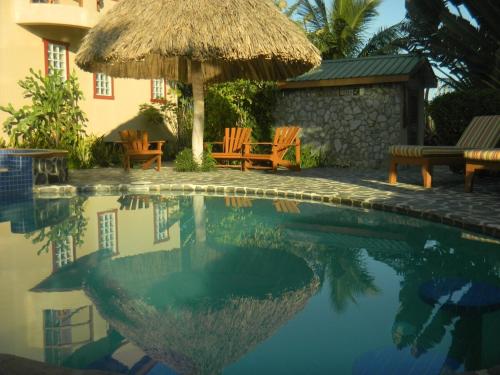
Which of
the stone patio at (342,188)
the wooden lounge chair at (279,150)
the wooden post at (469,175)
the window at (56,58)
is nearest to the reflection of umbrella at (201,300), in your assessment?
Result: the stone patio at (342,188)

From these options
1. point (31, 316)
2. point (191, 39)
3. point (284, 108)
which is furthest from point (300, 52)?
point (31, 316)

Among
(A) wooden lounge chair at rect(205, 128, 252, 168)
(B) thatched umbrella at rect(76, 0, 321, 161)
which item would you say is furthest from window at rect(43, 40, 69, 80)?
(A) wooden lounge chair at rect(205, 128, 252, 168)

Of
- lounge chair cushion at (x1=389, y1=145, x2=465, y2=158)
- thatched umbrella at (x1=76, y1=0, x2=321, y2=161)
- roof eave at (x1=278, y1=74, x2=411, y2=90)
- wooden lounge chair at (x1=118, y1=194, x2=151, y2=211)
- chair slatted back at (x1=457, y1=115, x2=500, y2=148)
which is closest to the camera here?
wooden lounge chair at (x1=118, y1=194, x2=151, y2=211)

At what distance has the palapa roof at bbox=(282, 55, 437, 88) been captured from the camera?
1173 cm

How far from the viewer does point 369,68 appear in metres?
12.3

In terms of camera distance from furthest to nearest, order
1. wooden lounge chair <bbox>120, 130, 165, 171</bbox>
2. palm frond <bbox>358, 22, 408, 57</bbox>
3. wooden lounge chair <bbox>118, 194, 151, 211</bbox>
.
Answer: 1. palm frond <bbox>358, 22, 408, 57</bbox>
2. wooden lounge chair <bbox>120, 130, 165, 171</bbox>
3. wooden lounge chair <bbox>118, 194, 151, 211</bbox>

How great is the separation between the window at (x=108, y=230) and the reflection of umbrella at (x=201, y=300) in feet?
1.87

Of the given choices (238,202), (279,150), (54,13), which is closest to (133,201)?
(238,202)

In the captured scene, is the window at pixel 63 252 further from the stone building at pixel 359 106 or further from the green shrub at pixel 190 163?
the stone building at pixel 359 106

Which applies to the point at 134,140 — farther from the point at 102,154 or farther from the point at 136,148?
the point at 102,154

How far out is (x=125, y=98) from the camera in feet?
48.2

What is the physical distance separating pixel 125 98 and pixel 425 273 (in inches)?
460

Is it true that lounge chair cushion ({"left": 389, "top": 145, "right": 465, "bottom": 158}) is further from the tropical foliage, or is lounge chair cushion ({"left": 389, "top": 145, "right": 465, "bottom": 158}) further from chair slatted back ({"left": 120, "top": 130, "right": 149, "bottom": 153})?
the tropical foliage

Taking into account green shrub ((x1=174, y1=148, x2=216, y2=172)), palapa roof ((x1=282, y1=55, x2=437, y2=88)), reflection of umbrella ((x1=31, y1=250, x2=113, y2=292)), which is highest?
palapa roof ((x1=282, y1=55, x2=437, y2=88))
